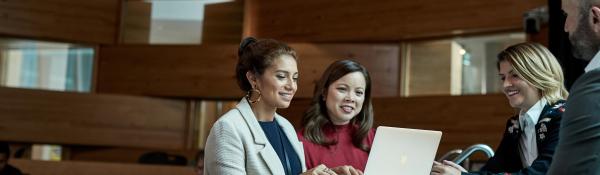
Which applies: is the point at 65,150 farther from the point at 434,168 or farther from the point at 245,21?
the point at 434,168

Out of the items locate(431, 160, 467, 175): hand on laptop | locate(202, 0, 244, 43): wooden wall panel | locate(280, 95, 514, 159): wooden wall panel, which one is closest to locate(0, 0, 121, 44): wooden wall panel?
→ locate(202, 0, 244, 43): wooden wall panel

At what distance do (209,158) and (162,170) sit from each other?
524cm

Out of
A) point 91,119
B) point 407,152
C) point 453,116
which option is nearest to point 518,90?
point 407,152

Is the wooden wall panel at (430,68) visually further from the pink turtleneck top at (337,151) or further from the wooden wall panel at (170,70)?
the pink turtleneck top at (337,151)

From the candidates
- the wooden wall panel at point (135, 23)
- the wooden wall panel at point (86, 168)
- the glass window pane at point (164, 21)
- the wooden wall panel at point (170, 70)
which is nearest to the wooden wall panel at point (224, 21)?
the glass window pane at point (164, 21)

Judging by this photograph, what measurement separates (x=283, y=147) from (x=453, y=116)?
585 cm

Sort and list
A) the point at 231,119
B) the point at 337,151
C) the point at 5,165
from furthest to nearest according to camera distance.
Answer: the point at 5,165
the point at 337,151
the point at 231,119

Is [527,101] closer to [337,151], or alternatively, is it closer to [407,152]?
[407,152]

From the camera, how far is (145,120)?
9.97 meters

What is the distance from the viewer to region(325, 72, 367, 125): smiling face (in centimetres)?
339

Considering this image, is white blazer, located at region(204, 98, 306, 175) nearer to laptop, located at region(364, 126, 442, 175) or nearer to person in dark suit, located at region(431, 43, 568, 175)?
laptop, located at region(364, 126, 442, 175)

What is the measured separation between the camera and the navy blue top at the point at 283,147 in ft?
8.65

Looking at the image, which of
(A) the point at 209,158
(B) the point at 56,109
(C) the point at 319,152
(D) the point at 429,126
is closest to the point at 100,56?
(B) the point at 56,109

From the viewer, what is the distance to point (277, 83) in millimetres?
2633
